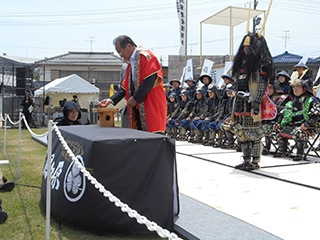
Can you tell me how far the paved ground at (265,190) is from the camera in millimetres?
2918

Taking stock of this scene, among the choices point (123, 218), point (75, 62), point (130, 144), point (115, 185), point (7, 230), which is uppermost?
point (75, 62)

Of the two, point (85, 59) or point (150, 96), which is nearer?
point (150, 96)

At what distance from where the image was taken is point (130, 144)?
2.55m

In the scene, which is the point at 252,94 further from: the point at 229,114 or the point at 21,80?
the point at 21,80

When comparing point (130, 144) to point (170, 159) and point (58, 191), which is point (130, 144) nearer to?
point (170, 159)

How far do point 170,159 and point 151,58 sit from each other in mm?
1194

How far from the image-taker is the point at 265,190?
13.1 ft

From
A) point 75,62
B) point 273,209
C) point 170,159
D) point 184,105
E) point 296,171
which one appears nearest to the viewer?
point 170,159

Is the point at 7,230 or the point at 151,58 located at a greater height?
the point at 151,58

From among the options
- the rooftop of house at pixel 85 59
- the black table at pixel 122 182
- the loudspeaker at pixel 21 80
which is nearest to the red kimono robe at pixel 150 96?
the black table at pixel 122 182

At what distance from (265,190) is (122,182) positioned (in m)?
2.07

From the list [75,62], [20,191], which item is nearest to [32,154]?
[20,191]

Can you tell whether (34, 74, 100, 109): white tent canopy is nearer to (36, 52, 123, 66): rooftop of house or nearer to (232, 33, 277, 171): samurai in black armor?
(232, 33, 277, 171): samurai in black armor

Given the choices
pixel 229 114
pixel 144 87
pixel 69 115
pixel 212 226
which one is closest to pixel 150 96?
pixel 144 87
